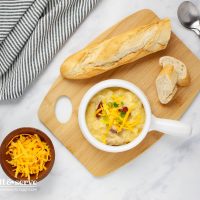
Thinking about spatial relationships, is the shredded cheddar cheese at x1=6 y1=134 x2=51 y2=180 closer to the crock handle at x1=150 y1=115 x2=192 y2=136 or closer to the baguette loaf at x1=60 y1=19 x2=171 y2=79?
the baguette loaf at x1=60 y1=19 x2=171 y2=79

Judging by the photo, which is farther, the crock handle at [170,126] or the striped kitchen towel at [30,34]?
A: the striped kitchen towel at [30,34]

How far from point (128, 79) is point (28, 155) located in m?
0.41

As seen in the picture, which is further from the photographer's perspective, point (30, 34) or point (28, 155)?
point (30, 34)

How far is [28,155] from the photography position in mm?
1339

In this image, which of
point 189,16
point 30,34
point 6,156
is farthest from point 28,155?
point 189,16

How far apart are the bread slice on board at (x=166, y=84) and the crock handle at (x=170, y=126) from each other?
10 cm

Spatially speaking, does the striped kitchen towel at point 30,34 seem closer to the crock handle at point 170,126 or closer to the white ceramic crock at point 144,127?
the white ceramic crock at point 144,127

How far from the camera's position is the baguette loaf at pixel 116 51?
4.54 feet

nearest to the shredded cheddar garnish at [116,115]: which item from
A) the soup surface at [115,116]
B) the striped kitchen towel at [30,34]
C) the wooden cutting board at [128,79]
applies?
the soup surface at [115,116]

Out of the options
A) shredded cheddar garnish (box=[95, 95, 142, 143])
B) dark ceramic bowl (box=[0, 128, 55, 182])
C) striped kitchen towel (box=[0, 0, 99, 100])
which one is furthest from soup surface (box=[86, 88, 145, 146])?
striped kitchen towel (box=[0, 0, 99, 100])

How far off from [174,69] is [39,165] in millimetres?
524

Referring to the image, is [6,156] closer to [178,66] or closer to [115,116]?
[115,116]

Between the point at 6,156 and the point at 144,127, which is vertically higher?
the point at 144,127

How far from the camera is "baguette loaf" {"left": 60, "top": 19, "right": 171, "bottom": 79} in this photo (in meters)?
1.38
